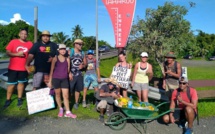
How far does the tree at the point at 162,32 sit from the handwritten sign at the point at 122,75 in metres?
5.88

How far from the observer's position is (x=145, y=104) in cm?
554

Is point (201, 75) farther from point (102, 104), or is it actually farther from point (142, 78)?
point (102, 104)

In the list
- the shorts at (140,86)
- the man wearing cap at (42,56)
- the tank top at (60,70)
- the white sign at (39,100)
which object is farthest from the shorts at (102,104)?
the man wearing cap at (42,56)

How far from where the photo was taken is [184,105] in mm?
5348

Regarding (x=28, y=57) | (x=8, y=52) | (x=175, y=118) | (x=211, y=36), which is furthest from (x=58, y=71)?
(x=211, y=36)

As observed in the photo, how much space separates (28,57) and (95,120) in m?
2.23

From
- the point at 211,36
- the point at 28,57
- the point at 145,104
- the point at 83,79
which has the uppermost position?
the point at 211,36

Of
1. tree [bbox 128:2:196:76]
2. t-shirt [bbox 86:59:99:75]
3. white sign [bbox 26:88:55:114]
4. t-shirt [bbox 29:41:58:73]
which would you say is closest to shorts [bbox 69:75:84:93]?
t-shirt [bbox 86:59:99:75]

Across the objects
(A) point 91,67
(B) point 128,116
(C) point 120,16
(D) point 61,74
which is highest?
(C) point 120,16

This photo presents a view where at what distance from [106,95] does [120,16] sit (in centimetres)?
232

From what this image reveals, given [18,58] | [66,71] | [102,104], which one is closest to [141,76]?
[102,104]

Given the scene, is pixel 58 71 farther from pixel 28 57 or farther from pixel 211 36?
pixel 211 36

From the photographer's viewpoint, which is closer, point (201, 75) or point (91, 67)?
point (91, 67)

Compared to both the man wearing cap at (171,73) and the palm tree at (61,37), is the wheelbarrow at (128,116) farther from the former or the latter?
the palm tree at (61,37)
